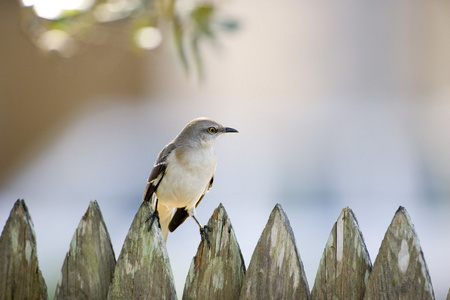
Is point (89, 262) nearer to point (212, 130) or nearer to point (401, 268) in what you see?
point (401, 268)

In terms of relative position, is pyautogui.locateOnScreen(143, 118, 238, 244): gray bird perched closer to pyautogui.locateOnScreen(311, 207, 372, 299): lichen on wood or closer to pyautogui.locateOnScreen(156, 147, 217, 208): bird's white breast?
pyautogui.locateOnScreen(156, 147, 217, 208): bird's white breast

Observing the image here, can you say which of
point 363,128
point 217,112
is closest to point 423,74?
point 363,128

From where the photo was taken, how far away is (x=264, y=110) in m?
12.0

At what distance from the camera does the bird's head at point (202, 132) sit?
4379 mm

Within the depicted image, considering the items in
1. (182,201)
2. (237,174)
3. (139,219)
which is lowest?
(139,219)

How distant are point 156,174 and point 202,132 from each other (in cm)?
40

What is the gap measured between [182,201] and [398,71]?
26.9ft

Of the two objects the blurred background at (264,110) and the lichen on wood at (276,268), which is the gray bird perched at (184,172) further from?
the blurred background at (264,110)

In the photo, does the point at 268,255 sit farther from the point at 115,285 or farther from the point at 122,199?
the point at 122,199

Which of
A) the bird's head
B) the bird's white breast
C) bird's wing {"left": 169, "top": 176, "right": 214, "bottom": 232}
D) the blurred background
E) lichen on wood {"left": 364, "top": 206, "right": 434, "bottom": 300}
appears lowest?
lichen on wood {"left": 364, "top": 206, "right": 434, "bottom": 300}

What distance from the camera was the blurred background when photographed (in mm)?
10508

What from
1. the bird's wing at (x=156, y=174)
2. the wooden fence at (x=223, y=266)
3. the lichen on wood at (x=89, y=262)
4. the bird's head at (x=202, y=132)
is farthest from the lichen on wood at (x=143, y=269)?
the bird's head at (x=202, y=132)

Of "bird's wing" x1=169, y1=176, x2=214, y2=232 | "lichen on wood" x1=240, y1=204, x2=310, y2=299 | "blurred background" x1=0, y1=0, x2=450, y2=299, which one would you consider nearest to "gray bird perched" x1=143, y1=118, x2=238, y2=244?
"bird's wing" x1=169, y1=176, x2=214, y2=232

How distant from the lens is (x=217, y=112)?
1157cm
